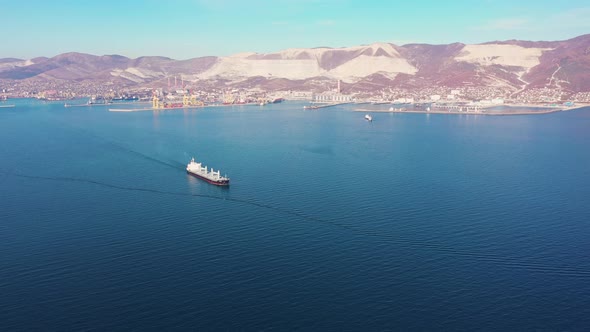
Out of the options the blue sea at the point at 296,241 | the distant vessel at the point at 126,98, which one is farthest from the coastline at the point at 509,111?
the distant vessel at the point at 126,98

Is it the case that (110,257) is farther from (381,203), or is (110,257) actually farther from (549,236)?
(549,236)

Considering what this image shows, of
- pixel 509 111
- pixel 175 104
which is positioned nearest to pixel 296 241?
pixel 509 111

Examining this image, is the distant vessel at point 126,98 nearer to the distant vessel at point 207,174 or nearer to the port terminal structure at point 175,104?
the port terminal structure at point 175,104

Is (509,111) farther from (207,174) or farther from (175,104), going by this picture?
(207,174)

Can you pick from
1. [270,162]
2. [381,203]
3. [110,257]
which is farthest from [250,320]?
[270,162]

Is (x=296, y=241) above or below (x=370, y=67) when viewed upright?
below

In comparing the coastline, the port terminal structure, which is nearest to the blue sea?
the coastline

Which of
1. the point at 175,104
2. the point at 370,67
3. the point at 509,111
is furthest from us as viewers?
the point at 370,67
